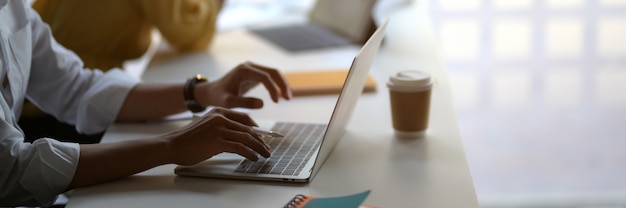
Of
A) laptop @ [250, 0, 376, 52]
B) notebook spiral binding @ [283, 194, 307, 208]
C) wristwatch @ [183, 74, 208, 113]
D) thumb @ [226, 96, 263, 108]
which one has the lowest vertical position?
laptop @ [250, 0, 376, 52]

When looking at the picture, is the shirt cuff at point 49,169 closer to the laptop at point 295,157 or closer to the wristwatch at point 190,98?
the laptop at point 295,157

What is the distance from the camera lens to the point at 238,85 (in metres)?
1.57

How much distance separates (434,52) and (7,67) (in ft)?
3.22

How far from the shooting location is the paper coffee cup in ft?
4.65

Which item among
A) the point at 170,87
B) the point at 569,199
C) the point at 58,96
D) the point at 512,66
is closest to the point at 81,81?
the point at 58,96

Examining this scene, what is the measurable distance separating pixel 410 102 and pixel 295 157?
0.23 meters

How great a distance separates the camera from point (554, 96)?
3.30 metres

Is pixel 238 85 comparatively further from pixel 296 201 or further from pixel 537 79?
pixel 537 79

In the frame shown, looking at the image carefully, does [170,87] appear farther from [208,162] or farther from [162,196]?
[162,196]

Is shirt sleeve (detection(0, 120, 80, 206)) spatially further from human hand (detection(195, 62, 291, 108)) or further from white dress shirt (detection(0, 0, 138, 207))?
human hand (detection(195, 62, 291, 108))

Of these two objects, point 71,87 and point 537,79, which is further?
point 537,79

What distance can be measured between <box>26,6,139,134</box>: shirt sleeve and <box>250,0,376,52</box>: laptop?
0.64m

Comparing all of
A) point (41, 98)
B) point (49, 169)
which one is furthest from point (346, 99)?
point (41, 98)

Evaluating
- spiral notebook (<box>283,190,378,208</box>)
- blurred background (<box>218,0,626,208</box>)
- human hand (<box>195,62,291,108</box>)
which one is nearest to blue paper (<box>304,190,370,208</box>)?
spiral notebook (<box>283,190,378,208</box>)
